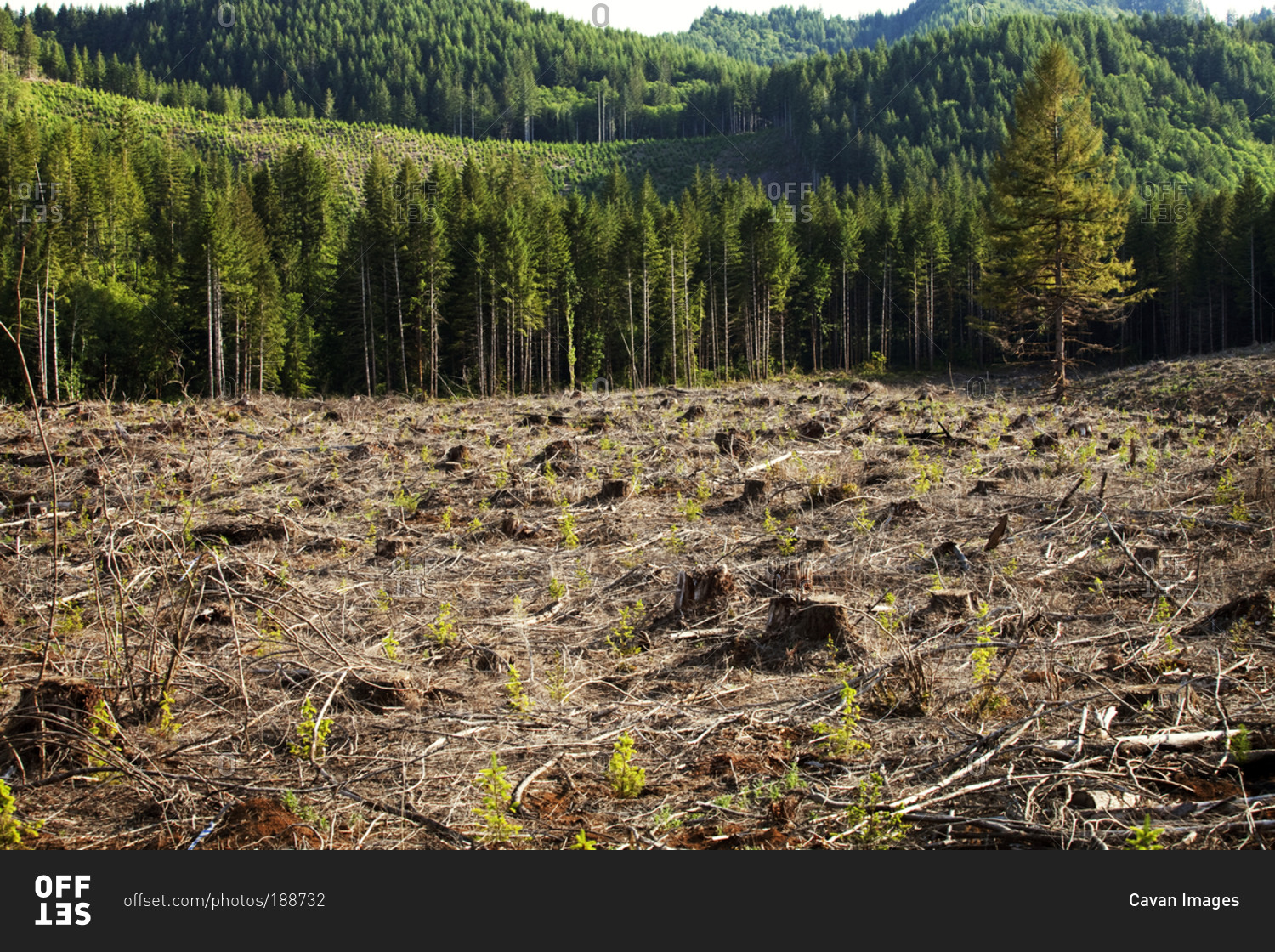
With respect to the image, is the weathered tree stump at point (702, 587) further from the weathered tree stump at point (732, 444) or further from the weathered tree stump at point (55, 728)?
the weathered tree stump at point (732, 444)

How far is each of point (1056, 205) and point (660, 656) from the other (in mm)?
22620

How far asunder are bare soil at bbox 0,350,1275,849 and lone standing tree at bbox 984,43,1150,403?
49.1 ft

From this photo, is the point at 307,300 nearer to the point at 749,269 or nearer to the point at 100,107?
the point at 749,269

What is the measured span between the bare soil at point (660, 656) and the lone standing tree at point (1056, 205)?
15.0 metres

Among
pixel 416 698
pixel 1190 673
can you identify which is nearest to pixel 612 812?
pixel 416 698

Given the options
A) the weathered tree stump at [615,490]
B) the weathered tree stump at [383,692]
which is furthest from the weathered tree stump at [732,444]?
the weathered tree stump at [383,692]

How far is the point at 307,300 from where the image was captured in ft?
155

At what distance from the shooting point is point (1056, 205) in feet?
73.6

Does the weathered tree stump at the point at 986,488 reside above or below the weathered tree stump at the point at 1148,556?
above

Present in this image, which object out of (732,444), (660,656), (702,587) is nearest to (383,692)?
(660,656)

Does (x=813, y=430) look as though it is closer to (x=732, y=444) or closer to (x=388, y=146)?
(x=732, y=444)

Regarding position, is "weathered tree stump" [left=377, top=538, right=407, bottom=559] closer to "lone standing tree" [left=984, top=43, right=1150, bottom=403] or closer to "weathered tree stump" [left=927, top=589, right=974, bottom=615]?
"weathered tree stump" [left=927, top=589, right=974, bottom=615]

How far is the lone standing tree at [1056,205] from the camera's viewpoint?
73.4ft

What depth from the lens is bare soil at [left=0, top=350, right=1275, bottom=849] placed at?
3123 mm
